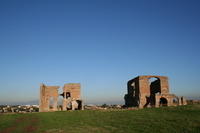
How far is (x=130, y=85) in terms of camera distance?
48.2 m

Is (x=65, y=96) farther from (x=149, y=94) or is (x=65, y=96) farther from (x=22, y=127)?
(x=22, y=127)

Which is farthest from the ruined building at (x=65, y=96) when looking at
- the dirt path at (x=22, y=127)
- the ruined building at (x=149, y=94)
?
the dirt path at (x=22, y=127)

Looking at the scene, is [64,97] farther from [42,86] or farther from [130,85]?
[130,85]

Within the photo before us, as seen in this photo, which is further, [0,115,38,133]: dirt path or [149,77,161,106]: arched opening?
[149,77,161,106]: arched opening

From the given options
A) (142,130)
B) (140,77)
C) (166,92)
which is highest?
(140,77)

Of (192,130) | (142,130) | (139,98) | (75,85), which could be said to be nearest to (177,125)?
(192,130)

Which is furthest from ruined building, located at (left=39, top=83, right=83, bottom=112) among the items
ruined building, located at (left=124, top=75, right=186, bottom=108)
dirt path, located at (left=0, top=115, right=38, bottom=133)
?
dirt path, located at (left=0, top=115, right=38, bottom=133)

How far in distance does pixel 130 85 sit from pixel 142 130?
108 ft

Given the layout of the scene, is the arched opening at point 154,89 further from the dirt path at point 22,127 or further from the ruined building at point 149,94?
the dirt path at point 22,127

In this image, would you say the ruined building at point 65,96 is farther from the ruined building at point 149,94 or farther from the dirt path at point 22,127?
the dirt path at point 22,127

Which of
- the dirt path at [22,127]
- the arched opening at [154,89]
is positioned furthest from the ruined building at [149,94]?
the dirt path at [22,127]

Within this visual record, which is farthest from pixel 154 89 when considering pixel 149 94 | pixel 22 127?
Result: pixel 22 127

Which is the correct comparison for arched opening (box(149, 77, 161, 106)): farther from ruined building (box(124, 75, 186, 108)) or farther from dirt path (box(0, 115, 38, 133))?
dirt path (box(0, 115, 38, 133))

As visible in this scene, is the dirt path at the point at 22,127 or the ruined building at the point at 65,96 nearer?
the dirt path at the point at 22,127
